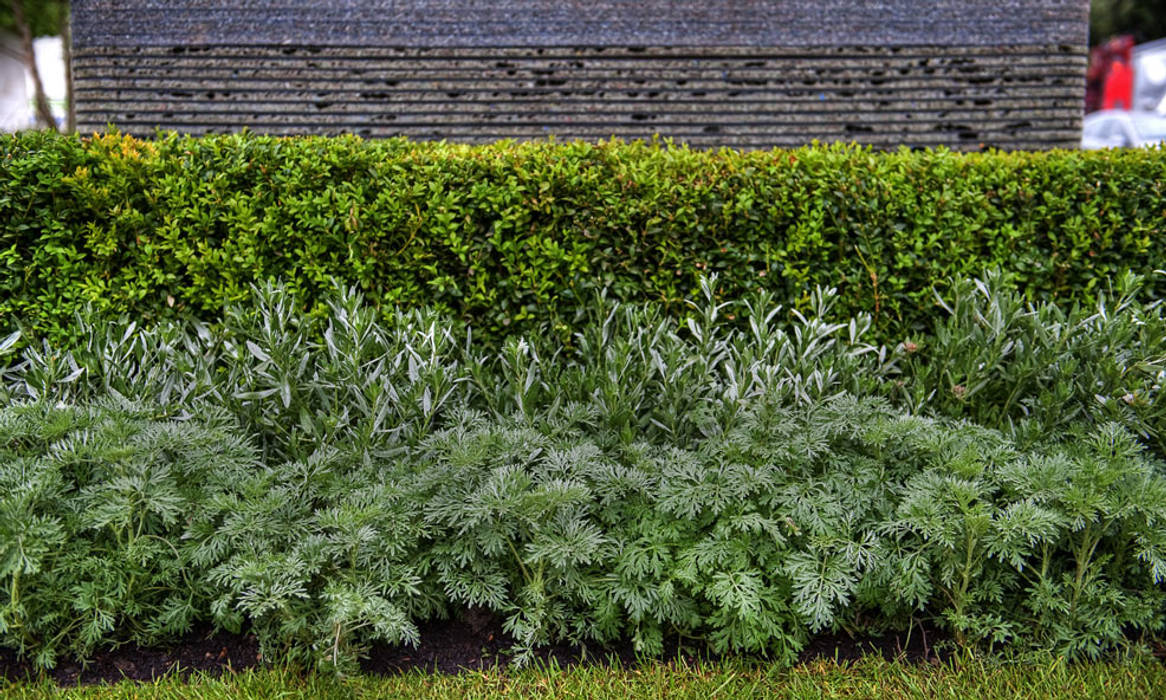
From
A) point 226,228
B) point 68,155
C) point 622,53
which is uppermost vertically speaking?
point 622,53

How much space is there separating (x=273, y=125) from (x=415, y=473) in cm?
342

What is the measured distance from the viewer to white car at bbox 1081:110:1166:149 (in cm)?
1180

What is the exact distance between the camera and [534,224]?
3648mm

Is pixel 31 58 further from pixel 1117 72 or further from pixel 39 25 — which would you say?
pixel 1117 72

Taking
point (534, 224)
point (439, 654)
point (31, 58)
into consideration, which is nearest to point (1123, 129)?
point (534, 224)

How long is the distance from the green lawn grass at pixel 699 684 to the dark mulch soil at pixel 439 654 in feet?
0.20

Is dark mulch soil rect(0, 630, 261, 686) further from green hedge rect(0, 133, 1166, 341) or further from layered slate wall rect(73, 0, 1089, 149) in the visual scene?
layered slate wall rect(73, 0, 1089, 149)

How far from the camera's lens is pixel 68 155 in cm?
341

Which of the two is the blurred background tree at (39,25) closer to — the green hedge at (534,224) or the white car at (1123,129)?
the green hedge at (534,224)

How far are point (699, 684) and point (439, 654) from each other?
2.74 feet

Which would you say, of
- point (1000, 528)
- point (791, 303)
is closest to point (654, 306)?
point (791, 303)

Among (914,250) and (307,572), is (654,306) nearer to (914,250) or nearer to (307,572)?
(914,250)

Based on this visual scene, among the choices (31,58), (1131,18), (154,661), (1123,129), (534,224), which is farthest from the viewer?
(1131,18)

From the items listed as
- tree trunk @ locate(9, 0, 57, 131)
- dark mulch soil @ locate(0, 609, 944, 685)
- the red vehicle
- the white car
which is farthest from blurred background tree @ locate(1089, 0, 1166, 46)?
dark mulch soil @ locate(0, 609, 944, 685)
